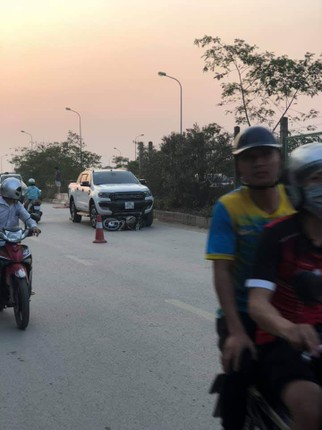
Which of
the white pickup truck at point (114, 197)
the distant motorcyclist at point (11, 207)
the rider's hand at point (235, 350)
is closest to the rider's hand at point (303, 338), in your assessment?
the rider's hand at point (235, 350)

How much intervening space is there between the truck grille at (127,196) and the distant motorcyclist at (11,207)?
411 inches

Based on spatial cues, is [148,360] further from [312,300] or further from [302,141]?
[302,141]

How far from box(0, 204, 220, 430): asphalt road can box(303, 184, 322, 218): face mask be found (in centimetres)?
200

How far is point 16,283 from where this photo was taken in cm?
606

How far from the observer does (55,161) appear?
179ft

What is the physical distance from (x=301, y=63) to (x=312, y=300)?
17.1 metres

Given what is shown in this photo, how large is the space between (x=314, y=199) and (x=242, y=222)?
47 centimetres

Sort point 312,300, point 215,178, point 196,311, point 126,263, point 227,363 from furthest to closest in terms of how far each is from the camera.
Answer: point 215,178
point 126,263
point 196,311
point 227,363
point 312,300

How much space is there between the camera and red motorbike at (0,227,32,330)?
598 cm

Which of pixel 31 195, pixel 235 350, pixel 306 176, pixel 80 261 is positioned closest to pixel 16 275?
pixel 235 350

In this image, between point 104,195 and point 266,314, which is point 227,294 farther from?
point 104,195

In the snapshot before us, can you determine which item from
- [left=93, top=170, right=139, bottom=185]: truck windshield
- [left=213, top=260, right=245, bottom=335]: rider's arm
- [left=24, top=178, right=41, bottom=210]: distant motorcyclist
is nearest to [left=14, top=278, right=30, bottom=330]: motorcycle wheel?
[left=213, top=260, right=245, bottom=335]: rider's arm

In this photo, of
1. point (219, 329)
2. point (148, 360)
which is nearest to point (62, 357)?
point (148, 360)

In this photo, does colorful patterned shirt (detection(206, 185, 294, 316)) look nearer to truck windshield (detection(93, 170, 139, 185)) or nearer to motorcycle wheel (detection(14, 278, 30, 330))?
motorcycle wheel (detection(14, 278, 30, 330))
